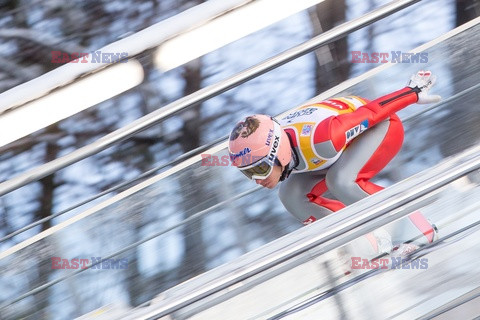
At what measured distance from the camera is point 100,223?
16.2 ft

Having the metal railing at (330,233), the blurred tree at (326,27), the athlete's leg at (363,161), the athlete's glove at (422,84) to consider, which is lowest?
the metal railing at (330,233)

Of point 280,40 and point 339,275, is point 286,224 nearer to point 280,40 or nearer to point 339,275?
point 339,275

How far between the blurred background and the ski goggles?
1.21ft

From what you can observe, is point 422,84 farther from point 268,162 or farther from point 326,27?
point 326,27

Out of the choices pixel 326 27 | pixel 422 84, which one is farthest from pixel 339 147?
pixel 326 27

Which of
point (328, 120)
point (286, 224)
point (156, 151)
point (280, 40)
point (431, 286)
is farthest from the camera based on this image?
point (280, 40)

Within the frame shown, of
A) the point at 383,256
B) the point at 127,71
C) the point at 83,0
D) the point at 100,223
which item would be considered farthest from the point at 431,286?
the point at 83,0

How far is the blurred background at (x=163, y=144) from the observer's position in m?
4.76

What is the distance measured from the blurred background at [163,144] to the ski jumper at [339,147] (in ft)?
1.82

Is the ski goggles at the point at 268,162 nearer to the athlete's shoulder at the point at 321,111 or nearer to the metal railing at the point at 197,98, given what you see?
the athlete's shoulder at the point at 321,111

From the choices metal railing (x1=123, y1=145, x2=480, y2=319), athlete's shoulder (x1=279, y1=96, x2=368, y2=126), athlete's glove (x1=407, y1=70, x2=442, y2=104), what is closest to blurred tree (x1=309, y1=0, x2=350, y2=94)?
athlete's shoulder (x1=279, y1=96, x2=368, y2=126)

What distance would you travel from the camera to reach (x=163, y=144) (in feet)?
23.9

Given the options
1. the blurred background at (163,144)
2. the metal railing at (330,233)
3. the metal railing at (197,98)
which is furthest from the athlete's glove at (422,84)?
the metal railing at (330,233)

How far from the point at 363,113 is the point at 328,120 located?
0.15 metres
